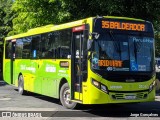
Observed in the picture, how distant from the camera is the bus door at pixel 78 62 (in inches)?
472

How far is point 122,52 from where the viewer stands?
11.9m

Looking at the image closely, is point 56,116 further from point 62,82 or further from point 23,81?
point 23,81

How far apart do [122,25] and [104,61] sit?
1343 mm

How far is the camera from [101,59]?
11.6 m

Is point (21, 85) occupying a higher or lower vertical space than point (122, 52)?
lower

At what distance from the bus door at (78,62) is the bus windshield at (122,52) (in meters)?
0.49

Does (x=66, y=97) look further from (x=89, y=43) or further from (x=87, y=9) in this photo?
(x=87, y=9)

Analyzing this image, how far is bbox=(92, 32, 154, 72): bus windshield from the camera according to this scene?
38.2 ft

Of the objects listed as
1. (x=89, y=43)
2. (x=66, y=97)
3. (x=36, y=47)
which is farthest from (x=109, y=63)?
(x=36, y=47)

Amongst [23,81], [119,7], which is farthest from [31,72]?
[119,7]

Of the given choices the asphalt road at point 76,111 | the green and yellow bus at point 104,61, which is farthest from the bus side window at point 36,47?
the asphalt road at point 76,111

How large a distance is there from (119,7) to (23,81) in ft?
18.9

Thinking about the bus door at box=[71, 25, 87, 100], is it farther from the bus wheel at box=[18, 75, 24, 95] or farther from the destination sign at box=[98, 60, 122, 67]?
the bus wheel at box=[18, 75, 24, 95]

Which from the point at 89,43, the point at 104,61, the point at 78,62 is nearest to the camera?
the point at 89,43
